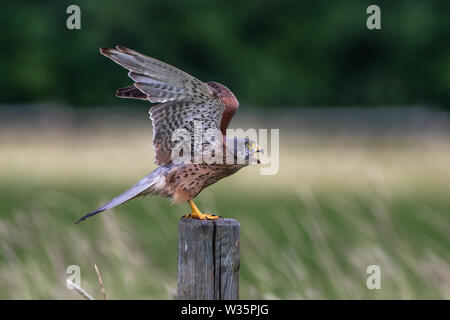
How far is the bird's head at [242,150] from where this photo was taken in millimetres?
3863

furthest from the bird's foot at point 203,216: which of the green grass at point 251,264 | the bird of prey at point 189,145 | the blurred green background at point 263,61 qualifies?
the blurred green background at point 263,61

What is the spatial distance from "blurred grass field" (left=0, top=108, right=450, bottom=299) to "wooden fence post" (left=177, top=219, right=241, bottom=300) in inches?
21.3

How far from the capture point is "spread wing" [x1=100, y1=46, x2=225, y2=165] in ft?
11.3

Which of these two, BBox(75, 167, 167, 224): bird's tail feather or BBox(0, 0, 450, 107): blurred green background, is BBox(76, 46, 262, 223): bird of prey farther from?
BBox(0, 0, 450, 107): blurred green background

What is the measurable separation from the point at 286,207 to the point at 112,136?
18.9 ft

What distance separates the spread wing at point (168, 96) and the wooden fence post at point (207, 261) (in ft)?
2.29

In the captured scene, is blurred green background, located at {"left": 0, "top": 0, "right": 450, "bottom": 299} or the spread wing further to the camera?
blurred green background, located at {"left": 0, "top": 0, "right": 450, "bottom": 299}

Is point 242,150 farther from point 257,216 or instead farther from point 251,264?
point 257,216

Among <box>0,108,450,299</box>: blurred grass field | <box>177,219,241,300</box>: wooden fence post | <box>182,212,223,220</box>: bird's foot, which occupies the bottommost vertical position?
<box>0,108,450,299</box>: blurred grass field

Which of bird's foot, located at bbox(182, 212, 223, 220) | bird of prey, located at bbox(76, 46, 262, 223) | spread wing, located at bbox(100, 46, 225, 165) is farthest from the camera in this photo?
bird of prey, located at bbox(76, 46, 262, 223)

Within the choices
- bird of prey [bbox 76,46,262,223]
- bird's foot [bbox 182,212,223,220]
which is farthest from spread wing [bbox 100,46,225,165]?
bird's foot [bbox 182,212,223,220]

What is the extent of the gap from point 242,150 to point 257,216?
7.75m

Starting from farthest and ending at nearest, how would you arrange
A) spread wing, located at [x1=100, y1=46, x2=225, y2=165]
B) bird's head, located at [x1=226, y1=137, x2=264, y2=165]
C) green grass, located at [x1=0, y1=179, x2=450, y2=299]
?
green grass, located at [x1=0, y1=179, x2=450, y2=299] → bird's head, located at [x1=226, y1=137, x2=264, y2=165] → spread wing, located at [x1=100, y1=46, x2=225, y2=165]

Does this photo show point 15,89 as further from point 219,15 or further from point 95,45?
point 219,15
